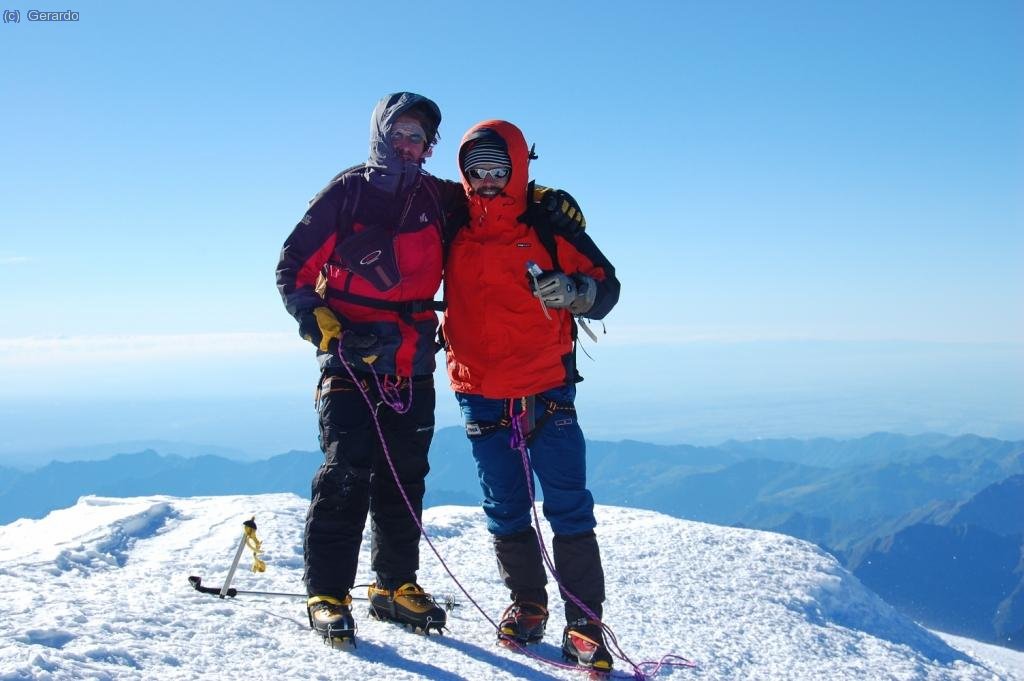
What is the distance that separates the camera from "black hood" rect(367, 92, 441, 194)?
4387 mm

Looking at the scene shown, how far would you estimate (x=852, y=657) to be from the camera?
5.38 m

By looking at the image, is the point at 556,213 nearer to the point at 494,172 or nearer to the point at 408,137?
the point at 494,172

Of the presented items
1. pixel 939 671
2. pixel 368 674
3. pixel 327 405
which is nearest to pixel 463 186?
pixel 327 405

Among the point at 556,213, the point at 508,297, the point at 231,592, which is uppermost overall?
the point at 556,213

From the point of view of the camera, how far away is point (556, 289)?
13.8 feet

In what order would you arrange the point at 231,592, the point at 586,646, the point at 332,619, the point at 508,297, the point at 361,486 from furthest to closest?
1. the point at 231,592
2. the point at 508,297
3. the point at 361,486
4. the point at 586,646
5. the point at 332,619

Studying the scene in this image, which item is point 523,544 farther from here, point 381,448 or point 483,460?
point 381,448

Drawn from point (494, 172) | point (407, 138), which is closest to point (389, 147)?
point (407, 138)

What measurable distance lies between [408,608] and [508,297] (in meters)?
2.12

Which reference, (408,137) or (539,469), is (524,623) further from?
(408,137)

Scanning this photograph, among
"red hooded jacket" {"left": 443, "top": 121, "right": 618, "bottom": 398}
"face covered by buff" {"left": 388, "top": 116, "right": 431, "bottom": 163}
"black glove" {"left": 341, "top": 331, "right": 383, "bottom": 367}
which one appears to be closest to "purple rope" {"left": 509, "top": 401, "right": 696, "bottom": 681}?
"red hooded jacket" {"left": 443, "top": 121, "right": 618, "bottom": 398}

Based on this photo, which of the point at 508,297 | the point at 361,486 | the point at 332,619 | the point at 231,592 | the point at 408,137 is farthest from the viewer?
the point at 231,592

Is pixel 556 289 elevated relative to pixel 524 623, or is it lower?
elevated

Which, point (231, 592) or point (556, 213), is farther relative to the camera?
point (231, 592)
